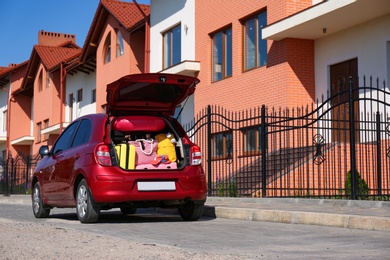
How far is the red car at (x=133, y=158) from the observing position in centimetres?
992

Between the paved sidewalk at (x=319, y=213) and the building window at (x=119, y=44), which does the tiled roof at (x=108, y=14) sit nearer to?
the building window at (x=119, y=44)

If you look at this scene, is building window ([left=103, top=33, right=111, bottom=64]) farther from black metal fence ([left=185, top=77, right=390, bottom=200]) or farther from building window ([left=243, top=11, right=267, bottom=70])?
black metal fence ([left=185, top=77, right=390, bottom=200])

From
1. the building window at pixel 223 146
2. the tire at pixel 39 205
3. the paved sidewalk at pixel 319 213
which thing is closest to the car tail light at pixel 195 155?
the paved sidewalk at pixel 319 213

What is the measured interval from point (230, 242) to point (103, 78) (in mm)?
25661

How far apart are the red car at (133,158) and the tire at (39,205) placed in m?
0.49

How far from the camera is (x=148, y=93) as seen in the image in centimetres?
1076

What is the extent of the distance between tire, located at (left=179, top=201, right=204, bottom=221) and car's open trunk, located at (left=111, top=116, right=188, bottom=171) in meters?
0.71

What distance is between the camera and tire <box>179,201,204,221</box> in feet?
35.2

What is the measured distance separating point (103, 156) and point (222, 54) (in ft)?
43.3

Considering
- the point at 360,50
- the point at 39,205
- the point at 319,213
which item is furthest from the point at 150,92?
the point at 360,50

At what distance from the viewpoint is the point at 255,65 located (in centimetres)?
2078

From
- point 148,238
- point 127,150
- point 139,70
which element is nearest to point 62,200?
point 127,150

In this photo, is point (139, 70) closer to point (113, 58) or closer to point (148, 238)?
point (113, 58)

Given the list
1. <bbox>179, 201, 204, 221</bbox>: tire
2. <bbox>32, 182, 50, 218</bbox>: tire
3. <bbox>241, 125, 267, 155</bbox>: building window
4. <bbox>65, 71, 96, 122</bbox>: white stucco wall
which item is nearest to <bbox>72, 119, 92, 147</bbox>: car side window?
<bbox>32, 182, 50, 218</bbox>: tire
